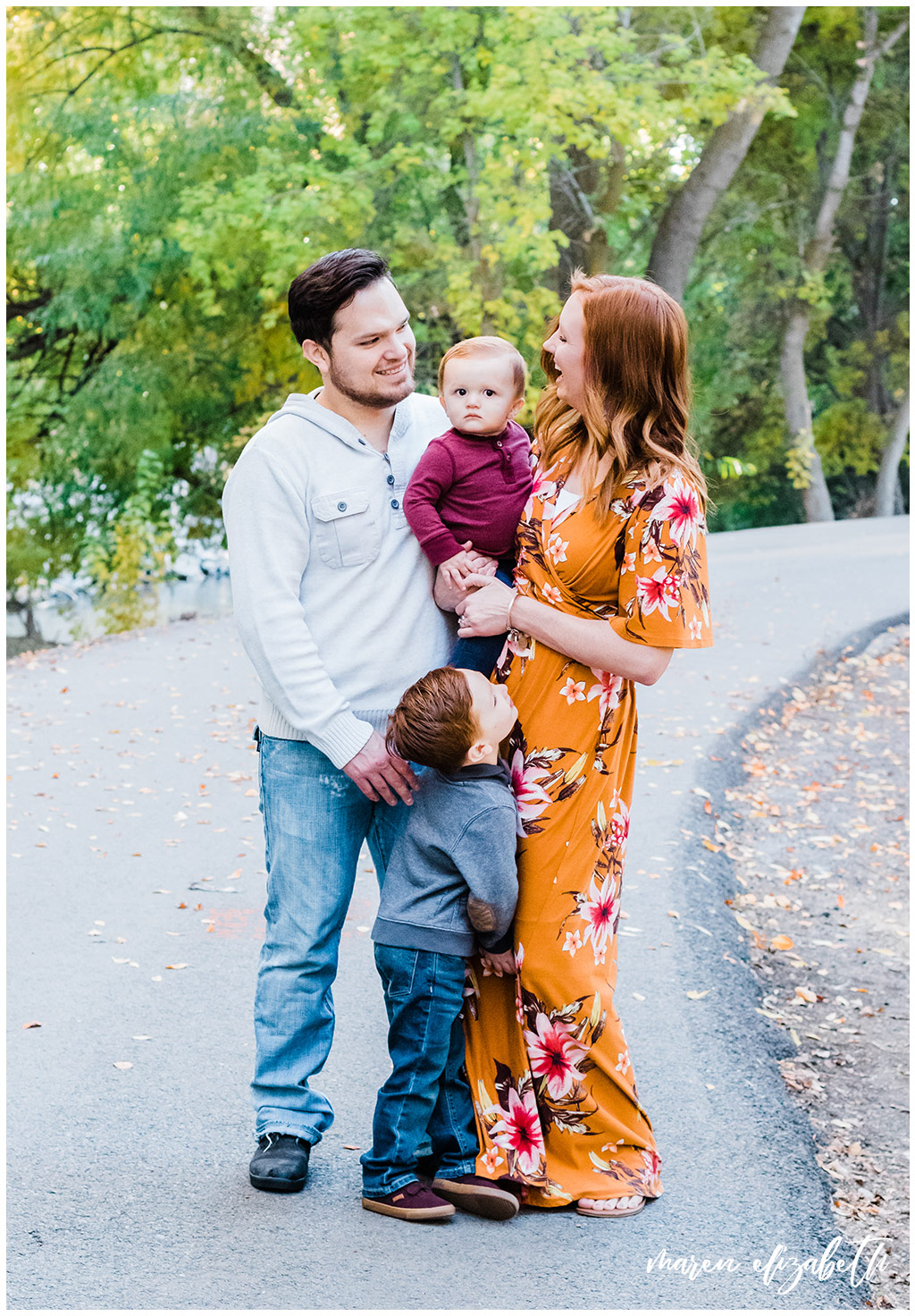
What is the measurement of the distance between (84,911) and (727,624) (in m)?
8.09

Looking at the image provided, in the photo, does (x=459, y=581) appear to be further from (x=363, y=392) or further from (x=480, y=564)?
(x=363, y=392)

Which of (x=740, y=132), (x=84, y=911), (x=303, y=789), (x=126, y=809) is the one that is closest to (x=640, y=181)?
(x=740, y=132)

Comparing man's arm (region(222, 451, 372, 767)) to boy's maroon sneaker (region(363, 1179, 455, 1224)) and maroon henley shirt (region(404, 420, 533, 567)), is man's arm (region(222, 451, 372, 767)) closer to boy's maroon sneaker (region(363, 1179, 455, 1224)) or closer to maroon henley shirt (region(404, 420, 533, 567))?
maroon henley shirt (region(404, 420, 533, 567))

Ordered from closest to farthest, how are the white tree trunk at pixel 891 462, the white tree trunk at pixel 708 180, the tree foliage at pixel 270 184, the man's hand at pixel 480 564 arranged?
the man's hand at pixel 480 564 < the tree foliage at pixel 270 184 < the white tree trunk at pixel 708 180 < the white tree trunk at pixel 891 462

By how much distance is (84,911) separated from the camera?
5.11 meters

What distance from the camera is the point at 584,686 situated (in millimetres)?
2848

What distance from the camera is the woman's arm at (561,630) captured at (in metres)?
2.75

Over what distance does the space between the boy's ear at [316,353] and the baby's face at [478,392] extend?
297 mm

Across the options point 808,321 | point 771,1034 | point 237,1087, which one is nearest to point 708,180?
point 808,321

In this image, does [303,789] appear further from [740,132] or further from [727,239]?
[727,239]

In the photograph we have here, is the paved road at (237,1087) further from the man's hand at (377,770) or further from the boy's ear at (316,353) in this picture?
the boy's ear at (316,353)

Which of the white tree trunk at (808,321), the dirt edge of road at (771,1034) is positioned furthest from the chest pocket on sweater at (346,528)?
the white tree trunk at (808,321)

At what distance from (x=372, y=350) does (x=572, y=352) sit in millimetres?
466

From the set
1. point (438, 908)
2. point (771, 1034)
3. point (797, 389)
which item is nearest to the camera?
point (438, 908)
